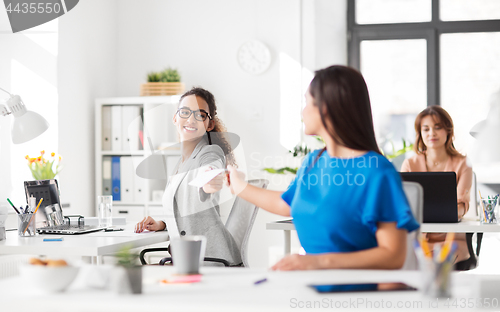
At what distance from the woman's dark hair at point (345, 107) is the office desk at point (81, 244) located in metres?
0.82

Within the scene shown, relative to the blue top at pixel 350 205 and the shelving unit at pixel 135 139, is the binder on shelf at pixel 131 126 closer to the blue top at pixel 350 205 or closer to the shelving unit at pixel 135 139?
the shelving unit at pixel 135 139

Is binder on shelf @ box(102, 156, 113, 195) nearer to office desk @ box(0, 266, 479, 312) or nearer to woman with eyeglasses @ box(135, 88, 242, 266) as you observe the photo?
woman with eyeglasses @ box(135, 88, 242, 266)

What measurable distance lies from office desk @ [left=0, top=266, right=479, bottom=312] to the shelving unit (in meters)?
2.99

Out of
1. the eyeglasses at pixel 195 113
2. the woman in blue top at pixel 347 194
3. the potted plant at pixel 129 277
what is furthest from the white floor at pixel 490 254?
the potted plant at pixel 129 277

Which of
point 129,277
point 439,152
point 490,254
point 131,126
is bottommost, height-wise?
point 490,254

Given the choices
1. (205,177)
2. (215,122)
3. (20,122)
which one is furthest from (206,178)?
(20,122)

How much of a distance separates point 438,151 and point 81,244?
197 cm

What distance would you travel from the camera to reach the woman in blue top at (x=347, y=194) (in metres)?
1.20

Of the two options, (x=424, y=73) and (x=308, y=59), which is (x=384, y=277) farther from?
(x=424, y=73)

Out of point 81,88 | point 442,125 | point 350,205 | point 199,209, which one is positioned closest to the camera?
point 350,205

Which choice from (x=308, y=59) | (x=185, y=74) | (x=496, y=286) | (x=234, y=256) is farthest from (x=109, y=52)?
(x=496, y=286)

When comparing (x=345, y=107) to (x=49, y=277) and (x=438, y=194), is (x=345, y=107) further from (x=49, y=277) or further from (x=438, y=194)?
(x=438, y=194)

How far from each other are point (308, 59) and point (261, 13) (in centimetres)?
52

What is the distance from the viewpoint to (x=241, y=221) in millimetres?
2219
